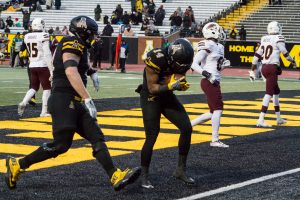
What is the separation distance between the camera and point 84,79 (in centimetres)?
819

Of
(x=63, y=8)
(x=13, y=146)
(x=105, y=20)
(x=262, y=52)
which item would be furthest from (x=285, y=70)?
(x=13, y=146)

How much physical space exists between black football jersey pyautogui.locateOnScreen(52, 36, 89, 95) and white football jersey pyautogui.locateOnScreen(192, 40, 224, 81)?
3.83m

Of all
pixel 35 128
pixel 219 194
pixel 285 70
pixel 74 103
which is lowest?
pixel 285 70

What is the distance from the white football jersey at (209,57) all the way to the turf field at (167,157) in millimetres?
1085

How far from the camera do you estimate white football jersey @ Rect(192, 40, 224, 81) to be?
11.4 m

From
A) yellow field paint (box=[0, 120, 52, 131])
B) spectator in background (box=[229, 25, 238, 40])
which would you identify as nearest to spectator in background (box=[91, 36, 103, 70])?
spectator in background (box=[229, 25, 238, 40])

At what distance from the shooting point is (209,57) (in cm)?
1148

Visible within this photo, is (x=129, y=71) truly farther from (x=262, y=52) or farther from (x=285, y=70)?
(x=262, y=52)

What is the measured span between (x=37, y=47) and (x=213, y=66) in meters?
4.51

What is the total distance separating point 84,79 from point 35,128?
5.20m

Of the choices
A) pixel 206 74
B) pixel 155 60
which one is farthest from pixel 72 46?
pixel 206 74

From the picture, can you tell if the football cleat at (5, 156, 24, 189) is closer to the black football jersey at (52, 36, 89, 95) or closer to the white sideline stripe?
the black football jersey at (52, 36, 89, 95)

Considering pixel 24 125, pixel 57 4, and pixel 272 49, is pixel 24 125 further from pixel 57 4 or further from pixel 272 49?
pixel 57 4

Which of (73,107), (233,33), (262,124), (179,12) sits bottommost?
(233,33)
